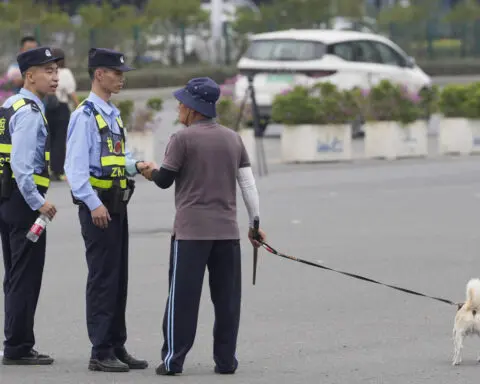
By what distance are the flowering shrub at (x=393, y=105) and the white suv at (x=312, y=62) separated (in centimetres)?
281

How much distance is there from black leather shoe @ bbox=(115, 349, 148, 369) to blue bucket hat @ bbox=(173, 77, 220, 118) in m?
1.44

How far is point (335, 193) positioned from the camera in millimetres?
17203

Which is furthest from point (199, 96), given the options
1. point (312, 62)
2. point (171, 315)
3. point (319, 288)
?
point (312, 62)

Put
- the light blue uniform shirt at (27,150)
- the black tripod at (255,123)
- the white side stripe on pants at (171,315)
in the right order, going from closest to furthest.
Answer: the white side stripe on pants at (171,315) → the light blue uniform shirt at (27,150) → the black tripod at (255,123)

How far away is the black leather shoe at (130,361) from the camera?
7.95 m

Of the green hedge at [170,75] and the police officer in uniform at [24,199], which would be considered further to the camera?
the green hedge at [170,75]

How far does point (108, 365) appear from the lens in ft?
25.5

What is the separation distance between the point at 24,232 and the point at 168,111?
973 inches

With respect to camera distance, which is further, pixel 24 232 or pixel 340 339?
pixel 340 339

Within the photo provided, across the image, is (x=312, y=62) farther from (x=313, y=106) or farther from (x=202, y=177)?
(x=202, y=177)

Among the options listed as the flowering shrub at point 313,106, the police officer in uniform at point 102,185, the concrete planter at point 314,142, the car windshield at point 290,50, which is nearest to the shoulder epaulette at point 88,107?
the police officer in uniform at point 102,185

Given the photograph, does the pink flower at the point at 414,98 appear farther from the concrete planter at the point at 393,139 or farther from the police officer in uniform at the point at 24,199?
the police officer in uniform at the point at 24,199

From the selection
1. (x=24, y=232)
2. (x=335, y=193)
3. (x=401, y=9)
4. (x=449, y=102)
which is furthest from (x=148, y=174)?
(x=401, y=9)

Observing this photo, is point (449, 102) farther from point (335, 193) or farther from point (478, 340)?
point (478, 340)
